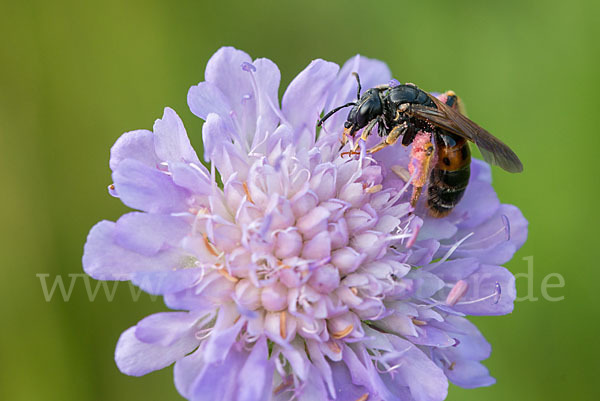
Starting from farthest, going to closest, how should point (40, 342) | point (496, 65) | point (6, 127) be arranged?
point (496, 65), point (6, 127), point (40, 342)

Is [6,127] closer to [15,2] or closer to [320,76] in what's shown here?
[15,2]

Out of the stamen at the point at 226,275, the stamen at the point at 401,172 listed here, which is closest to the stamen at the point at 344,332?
the stamen at the point at 226,275

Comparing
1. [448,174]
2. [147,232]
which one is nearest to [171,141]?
[147,232]

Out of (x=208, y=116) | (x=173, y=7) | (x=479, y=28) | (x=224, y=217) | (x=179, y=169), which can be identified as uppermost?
(x=173, y=7)

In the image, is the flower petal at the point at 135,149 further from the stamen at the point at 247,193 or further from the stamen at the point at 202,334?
the stamen at the point at 202,334

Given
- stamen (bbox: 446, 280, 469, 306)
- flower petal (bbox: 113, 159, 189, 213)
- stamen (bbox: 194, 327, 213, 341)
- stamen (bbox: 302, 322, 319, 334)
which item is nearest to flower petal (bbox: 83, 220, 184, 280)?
flower petal (bbox: 113, 159, 189, 213)

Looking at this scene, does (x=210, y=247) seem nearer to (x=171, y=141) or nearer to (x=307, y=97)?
(x=171, y=141)

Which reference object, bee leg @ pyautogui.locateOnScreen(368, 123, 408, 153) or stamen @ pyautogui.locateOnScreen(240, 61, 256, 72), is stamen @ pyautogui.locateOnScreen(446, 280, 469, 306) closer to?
bee leg @ pyautogui.locateOnScreen(368, 123, 408, 153)

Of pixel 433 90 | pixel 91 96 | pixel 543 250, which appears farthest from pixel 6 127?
pixel 543 250
